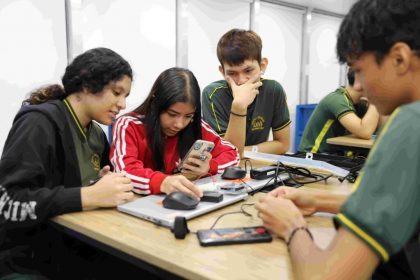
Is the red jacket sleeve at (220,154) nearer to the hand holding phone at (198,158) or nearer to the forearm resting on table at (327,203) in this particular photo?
the hand holding phone at (198,158)

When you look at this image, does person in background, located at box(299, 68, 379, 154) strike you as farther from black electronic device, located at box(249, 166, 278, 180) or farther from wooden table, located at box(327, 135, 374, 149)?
black electronic device, located at box(249, 166, 278, 180)

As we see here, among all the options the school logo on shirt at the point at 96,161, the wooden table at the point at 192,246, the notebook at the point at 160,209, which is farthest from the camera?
the school logo on shirt at the point at 96,161

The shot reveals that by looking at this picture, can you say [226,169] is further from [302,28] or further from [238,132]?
[302,28]

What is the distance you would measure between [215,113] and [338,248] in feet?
5.55

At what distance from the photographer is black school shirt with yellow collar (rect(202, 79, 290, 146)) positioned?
232cm

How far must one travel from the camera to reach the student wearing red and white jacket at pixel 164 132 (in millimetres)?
1540

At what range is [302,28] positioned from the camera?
232 inches

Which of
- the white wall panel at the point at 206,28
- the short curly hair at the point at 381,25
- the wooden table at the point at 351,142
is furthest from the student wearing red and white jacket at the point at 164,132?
the white wall panel at the point at 206,28

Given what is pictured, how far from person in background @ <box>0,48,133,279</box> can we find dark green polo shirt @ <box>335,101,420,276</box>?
31.3 inches

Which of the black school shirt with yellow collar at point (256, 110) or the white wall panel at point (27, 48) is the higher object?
the white wall panel at point (27, 48)

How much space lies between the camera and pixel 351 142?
8.54 feet

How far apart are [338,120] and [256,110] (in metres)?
0.77

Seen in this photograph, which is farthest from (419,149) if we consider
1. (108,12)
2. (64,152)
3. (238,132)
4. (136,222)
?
(108,12)

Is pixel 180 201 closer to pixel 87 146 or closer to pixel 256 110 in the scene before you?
pixel 87 146
